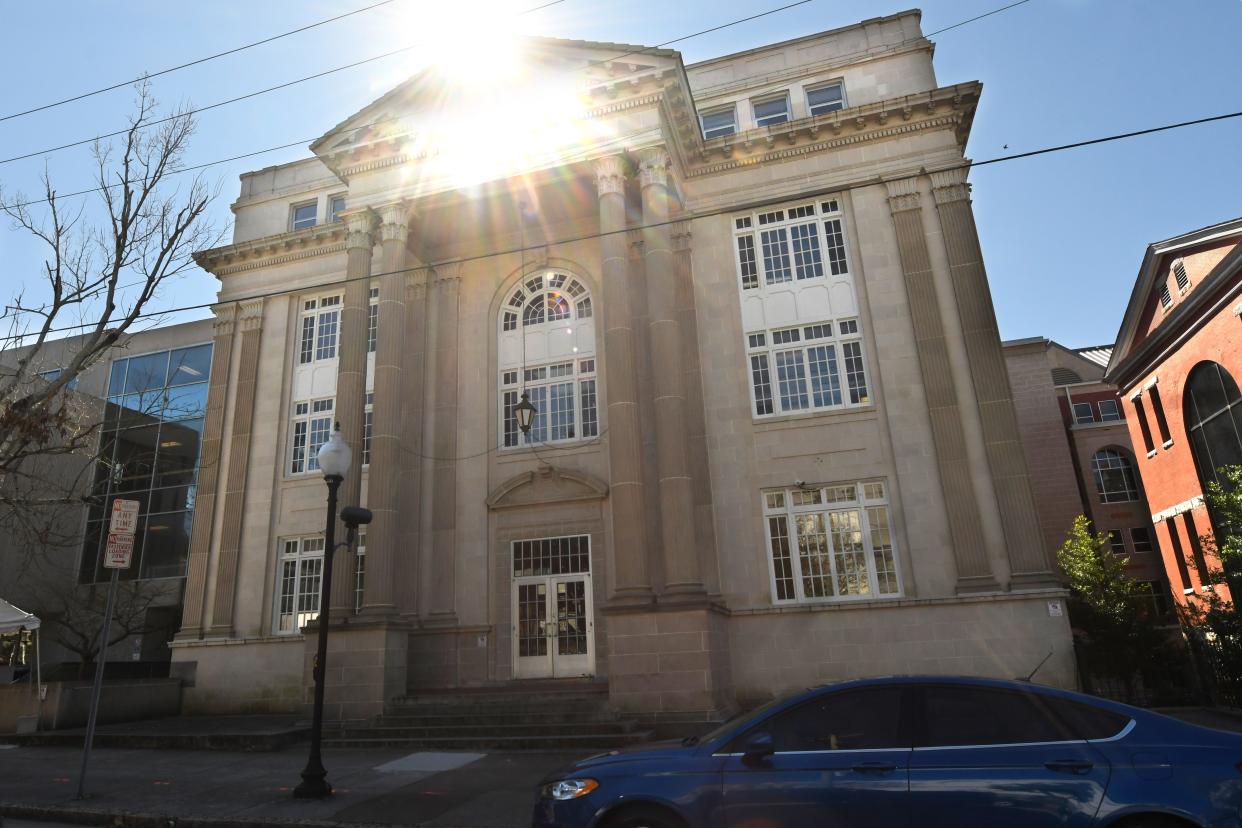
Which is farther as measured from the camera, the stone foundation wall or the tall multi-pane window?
the tall multi-pane window

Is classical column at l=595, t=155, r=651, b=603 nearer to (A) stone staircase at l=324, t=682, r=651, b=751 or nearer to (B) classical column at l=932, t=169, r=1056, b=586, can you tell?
(A) stone staircase at l=324, t=682, r=651, b=751

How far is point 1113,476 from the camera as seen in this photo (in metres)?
41.5

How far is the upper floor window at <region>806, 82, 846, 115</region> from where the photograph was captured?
21312 mm

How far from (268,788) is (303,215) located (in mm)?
19943

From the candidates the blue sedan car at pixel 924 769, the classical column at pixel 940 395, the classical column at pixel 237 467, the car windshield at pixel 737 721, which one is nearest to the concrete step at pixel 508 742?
the car windshield at pixel 737 721

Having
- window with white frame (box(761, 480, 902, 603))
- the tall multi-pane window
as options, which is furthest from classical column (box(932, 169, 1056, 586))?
the tall multi-pane window

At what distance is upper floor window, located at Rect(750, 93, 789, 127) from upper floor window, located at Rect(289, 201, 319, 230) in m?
14.6

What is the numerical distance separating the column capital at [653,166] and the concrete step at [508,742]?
1226 cm

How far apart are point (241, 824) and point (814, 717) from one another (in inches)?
274

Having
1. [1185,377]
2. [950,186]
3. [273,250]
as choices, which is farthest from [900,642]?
[273,250]

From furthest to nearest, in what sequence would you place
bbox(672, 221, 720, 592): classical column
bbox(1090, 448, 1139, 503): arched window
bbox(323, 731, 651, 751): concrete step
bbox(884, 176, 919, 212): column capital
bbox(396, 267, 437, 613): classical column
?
1. bbox(1090, 448, 1139, 503): arched window
2. bbox(884, 176, 919, 212): column capital
3. bbox(396, 267, 437, 613): classical column
4. bbox(672, 221, 720, 592): classical column
5. bbox(323, 731, 651, 751): concrete step

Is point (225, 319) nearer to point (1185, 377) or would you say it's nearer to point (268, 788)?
point (268, 788)

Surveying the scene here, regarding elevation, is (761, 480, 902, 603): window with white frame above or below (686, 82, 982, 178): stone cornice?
below

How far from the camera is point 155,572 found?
29.5m
